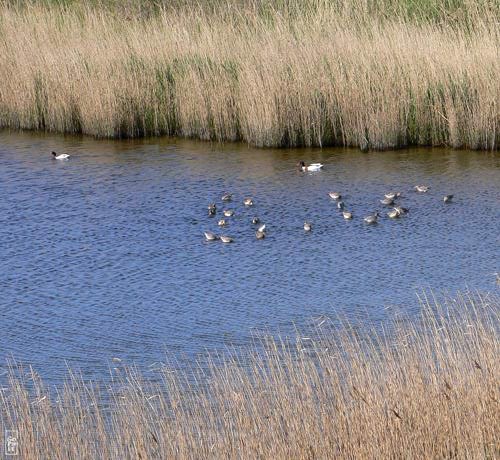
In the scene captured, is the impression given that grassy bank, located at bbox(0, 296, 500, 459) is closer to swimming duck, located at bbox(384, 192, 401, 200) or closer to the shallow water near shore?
the shallow water near shore

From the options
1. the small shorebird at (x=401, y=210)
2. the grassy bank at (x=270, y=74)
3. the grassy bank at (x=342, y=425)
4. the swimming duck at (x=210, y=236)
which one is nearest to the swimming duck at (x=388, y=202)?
the small shorebird at (x=401, y=210)

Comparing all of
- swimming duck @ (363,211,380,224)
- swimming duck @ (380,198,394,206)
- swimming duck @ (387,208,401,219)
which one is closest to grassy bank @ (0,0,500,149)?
swimming duck @ (380,198,394,206)

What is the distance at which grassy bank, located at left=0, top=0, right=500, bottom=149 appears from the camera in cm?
1513

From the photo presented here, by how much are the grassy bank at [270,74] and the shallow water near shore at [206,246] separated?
1.66ft

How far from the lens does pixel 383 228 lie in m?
11.8

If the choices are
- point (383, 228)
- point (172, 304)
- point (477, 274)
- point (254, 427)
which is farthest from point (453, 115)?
point (254, 427)

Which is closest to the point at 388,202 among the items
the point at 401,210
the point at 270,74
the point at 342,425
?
the point at 401,210

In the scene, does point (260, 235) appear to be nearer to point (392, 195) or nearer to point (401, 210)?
point (401, 210)

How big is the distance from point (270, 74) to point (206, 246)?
16.1 feet

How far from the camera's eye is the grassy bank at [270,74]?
15.1 metres

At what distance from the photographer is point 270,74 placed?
15.5 meters

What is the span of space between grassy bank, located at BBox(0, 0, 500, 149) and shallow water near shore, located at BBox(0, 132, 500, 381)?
1.66ft

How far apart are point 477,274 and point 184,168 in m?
6.20

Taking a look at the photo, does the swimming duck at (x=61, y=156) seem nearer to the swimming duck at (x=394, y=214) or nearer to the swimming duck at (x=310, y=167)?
the swimming duck at (x=310, y=167)
